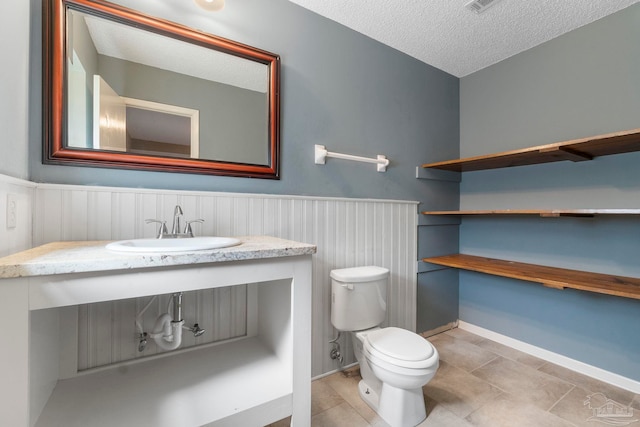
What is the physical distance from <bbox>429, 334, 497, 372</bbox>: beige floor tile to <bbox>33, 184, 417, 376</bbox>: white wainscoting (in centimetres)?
27

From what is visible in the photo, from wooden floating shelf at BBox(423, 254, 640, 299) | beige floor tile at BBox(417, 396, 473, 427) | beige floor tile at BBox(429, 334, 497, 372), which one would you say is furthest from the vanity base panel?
wooden floating shelf at BBox(423, 254, 640, 299)

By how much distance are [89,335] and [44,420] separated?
32 centimetres

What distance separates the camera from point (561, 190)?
198 centimetres

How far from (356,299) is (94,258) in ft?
4.05

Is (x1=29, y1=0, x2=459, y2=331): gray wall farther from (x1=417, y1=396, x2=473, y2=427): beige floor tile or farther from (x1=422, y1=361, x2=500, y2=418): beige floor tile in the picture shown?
(x1=417, y1=396, x2=473, y2=427): beige floor tile

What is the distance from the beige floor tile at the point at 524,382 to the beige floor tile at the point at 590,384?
0.26ft

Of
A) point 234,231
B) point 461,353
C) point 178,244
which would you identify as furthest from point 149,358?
point 461,353

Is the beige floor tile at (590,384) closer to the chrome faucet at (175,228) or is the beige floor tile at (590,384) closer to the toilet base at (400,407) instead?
the toilet base at (400,407)

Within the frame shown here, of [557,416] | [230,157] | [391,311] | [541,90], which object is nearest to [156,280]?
[230,157]

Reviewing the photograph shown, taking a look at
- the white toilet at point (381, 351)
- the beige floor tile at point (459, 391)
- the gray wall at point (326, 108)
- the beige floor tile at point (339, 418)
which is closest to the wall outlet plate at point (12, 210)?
the gray wall at point (326, 108)

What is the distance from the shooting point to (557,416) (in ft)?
4.64

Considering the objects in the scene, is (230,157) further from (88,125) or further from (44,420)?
(44,420)

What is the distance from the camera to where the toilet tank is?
5.19ft

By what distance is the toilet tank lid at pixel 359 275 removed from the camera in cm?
158
